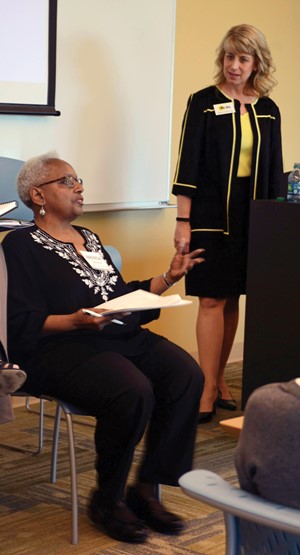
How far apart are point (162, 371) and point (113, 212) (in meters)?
1.92

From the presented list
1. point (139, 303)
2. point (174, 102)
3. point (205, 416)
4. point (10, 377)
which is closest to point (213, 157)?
point (174, 102)

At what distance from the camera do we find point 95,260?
10.8ft

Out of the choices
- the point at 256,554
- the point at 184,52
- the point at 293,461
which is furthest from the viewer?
the point at 184,52

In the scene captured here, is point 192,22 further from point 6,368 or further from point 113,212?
point 6,368

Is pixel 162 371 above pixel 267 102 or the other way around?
the other way around

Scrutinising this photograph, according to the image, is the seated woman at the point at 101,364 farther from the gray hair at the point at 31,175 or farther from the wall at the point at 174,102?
the wall at the point at 174,102

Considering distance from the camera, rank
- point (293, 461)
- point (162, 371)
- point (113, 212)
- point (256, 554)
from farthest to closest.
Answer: point (113, 212) → point (162, 371) → point (256, 554) → point (293, 461)

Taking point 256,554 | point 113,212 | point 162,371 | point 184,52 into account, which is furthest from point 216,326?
point 256,554

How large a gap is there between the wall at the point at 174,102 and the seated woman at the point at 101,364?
115 cm

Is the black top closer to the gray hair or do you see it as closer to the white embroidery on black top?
the white embroidery on black top

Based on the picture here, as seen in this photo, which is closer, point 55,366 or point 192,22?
point 55,366

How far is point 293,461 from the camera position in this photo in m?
1.21

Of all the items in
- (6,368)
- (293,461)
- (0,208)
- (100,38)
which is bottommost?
(6,368)

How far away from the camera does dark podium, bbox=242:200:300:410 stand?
390cm
